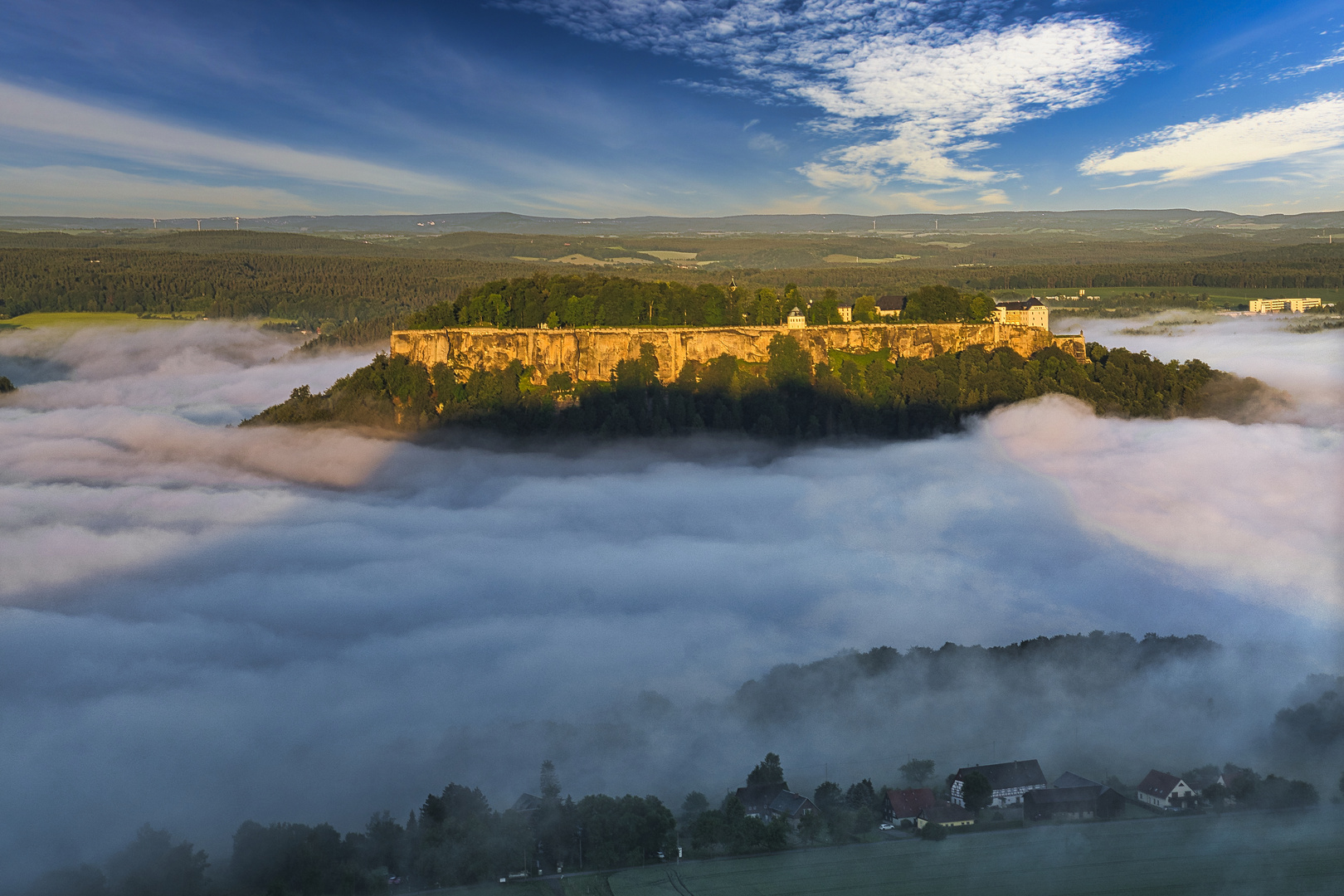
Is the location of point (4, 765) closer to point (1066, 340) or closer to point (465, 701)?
point (465, 701)

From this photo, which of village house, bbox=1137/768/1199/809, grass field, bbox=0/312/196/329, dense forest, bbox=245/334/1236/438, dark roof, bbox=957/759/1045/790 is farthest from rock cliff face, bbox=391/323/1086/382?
grass field, bbox=0/312/196/329

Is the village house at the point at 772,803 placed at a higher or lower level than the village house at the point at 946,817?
lower

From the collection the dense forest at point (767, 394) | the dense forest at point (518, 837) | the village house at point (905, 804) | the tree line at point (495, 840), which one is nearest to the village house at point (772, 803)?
the dense forest at point (518, 837)

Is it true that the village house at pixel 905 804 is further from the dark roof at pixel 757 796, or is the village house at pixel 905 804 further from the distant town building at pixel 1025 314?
the distant town building at pixel 1025 314

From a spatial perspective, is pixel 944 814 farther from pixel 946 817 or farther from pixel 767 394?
pixel 767 394

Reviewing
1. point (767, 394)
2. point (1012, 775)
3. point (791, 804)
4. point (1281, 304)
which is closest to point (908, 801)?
point (1012, 775)

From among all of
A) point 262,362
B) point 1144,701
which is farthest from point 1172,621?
point 262,362
